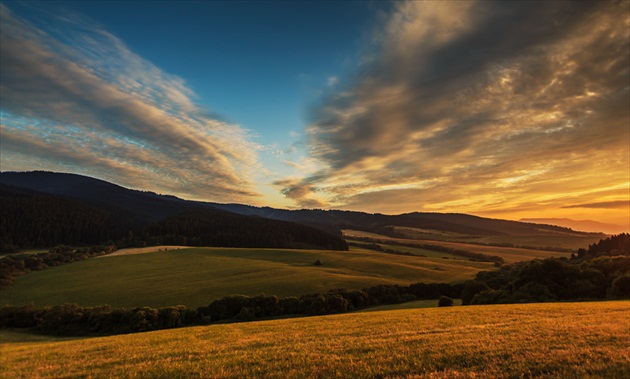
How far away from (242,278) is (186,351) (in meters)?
82.3

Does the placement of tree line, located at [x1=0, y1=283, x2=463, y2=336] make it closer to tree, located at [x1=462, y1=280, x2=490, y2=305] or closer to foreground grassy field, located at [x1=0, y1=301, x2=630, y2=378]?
tree, located at [x1=462, y1=280, x2=490, y2=305]

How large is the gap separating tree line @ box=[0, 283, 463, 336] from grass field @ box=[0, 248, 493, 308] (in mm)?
13592

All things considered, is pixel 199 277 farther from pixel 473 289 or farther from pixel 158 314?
pixel 473 289

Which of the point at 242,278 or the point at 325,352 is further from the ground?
the point at 325,352

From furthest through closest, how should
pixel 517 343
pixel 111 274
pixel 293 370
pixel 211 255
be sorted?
1. pixel 211 255
2. pixel 111 274
3. pixel 517 343
4. pixel 293 370

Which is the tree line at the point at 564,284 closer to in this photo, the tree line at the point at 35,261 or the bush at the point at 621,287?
the bush at the point at 621,287

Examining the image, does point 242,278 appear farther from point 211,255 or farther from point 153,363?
point 153,363

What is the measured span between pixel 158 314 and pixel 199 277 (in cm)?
4503

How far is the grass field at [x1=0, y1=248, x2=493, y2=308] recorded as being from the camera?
80312mm

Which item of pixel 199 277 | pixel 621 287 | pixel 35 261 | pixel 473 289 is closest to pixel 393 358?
pixel 621 287

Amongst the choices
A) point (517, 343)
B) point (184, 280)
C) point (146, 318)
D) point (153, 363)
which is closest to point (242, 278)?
point (184, 280)

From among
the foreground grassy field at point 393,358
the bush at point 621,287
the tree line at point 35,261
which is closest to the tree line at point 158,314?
the foreground grassy field at point 393,358

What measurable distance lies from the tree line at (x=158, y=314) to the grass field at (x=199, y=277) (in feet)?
44.6

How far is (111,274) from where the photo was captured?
105 metres
